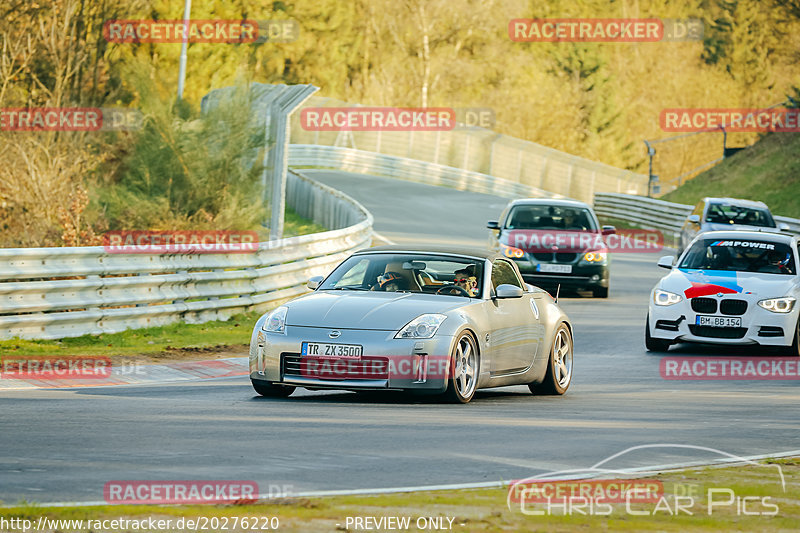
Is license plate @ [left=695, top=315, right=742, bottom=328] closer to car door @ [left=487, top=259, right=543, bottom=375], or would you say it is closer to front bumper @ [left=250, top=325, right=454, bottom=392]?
car door @ [left=487, top=259, right=543, bottom=375]

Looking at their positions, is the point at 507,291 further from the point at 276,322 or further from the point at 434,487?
the point at 434,487

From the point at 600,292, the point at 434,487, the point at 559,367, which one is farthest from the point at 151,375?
the point at 600,292

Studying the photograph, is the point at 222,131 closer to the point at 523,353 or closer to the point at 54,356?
the point at 54,356

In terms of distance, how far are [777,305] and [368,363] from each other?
757 cm

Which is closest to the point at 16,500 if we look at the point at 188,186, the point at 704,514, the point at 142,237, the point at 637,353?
the point at 704,514

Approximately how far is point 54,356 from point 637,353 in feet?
24.2

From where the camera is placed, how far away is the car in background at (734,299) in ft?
53.5

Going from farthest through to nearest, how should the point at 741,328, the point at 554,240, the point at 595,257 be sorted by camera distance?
the point at 595,257, the point at 554,240, the point at 741,328

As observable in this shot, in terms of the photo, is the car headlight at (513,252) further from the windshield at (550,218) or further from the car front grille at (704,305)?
the car front grille at (704,305)

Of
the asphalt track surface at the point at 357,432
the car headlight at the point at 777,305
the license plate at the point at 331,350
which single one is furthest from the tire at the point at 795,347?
the license plate at the point at 331,350

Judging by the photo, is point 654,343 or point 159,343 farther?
point 654,343

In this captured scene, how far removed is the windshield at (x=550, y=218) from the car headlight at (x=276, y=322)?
13.0 metres

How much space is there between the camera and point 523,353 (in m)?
12.1

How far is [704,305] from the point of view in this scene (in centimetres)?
1648
